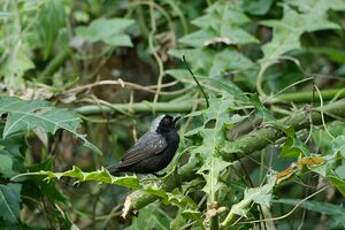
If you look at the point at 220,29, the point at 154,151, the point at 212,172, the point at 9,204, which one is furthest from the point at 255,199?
the point at 220,29

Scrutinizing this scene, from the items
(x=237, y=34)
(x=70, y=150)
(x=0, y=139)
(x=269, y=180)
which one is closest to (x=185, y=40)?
(x=237, y=34)

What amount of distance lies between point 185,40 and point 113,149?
0.65 meters

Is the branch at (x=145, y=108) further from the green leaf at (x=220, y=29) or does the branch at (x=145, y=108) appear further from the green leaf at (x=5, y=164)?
the green leaf at (x=5, y=164)

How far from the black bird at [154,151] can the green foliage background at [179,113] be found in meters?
0.05

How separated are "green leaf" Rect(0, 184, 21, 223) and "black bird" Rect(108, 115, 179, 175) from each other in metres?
0.36

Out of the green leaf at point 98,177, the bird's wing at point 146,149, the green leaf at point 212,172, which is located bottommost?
the bird's wing at point 146,149

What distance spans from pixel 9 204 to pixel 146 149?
1.60 ft

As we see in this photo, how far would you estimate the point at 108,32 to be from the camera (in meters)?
4.43

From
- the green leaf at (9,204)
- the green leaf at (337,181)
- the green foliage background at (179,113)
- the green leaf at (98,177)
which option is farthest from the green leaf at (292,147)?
the green leaf at (9,204)

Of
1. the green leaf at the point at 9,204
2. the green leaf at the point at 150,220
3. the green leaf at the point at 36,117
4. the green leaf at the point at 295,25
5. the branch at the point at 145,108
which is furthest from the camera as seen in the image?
the green leaf at the point at 295,25

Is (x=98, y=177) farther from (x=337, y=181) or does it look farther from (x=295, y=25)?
(x=295, y=25)

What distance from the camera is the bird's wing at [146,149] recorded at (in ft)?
9.54

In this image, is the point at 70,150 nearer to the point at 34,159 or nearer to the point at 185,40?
the point at 34,159

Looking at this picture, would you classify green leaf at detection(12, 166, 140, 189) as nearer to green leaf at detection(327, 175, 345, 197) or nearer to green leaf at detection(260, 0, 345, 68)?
green leaf at detection(327, 175, 345, 197)
